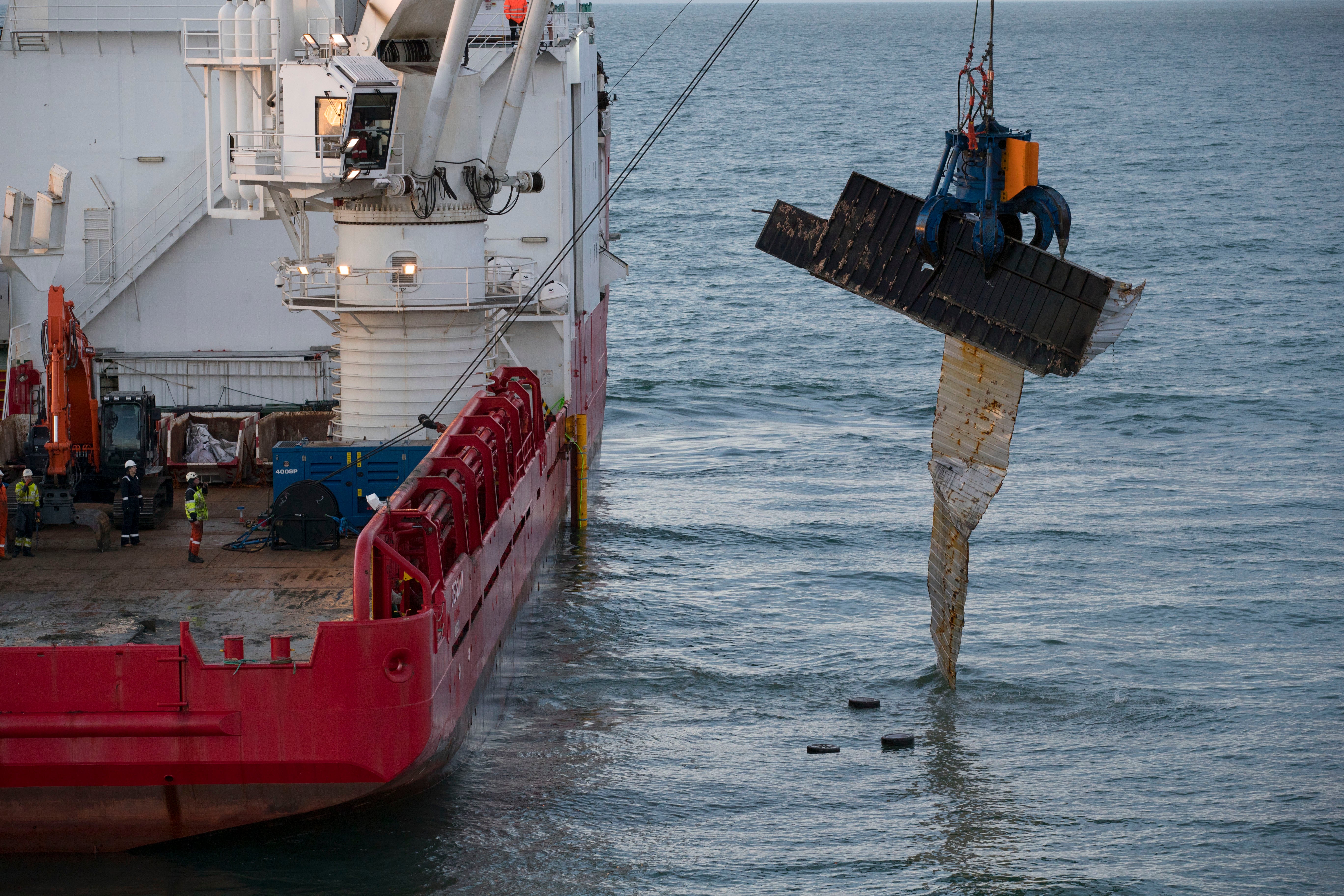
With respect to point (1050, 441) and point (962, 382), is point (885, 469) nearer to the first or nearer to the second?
point (1050, 441)

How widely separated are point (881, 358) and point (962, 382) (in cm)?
3719

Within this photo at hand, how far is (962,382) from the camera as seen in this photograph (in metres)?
19.2

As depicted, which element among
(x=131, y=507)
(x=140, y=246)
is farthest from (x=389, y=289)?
(x=140, y=246)

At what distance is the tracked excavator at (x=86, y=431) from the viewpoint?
24.4 m

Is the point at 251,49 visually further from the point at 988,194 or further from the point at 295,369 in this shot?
the point at 988,194

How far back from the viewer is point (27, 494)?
2258 centimetres

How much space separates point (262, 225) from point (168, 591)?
13.0m

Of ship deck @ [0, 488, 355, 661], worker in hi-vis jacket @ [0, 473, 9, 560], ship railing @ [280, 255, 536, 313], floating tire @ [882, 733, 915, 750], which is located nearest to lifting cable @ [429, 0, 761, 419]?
ship railing @ [280, 255, 536, 313]

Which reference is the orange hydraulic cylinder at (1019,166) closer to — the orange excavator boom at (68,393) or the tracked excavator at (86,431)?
the tracked excavator at (86,431)

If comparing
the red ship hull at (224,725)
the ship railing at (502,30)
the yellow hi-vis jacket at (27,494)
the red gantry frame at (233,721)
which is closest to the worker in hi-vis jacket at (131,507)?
the yellow hi-vis jacket at (27,494)

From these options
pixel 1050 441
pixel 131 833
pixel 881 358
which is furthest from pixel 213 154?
pixel 881 358

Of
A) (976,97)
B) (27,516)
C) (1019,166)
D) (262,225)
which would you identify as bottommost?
(27,516)

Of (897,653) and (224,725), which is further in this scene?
(897,653)

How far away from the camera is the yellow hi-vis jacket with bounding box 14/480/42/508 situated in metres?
22.5
